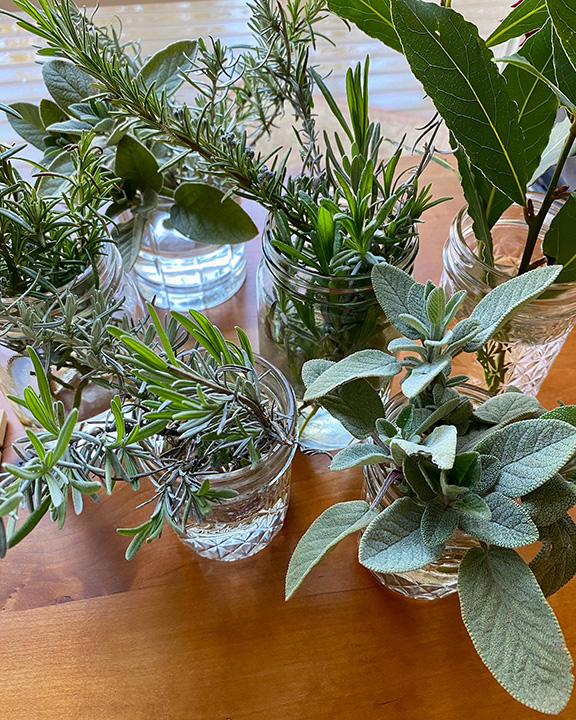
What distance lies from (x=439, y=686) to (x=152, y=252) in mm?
357

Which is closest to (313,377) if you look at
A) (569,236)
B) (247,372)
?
(247,372)

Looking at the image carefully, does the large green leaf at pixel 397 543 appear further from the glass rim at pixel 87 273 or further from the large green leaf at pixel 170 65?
the large green leaf at pixel 170 65

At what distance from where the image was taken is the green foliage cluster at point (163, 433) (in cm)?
24

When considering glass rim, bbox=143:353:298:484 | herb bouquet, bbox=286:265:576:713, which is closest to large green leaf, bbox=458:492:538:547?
herb bouquet, bbox=286:265:576:713

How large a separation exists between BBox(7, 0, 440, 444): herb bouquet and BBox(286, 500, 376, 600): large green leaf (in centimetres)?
12

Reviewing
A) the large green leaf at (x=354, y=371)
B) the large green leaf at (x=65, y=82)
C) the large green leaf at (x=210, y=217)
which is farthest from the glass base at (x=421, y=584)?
the large green leaf at (x=65, y=82)

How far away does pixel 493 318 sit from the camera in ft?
0.83

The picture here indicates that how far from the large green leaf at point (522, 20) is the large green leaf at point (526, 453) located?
21cm

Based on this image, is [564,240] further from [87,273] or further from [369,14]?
[87,273]

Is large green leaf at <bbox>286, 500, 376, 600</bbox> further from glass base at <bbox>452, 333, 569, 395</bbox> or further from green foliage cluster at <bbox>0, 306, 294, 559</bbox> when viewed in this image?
glass base at <bbox>452, 333, 569, 395</bbox>

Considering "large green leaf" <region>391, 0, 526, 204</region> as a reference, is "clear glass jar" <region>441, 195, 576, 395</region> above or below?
below

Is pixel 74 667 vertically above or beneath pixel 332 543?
beneath

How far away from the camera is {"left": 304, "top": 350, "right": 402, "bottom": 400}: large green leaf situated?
0.25 meters

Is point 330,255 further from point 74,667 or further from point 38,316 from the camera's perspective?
point 74,667
